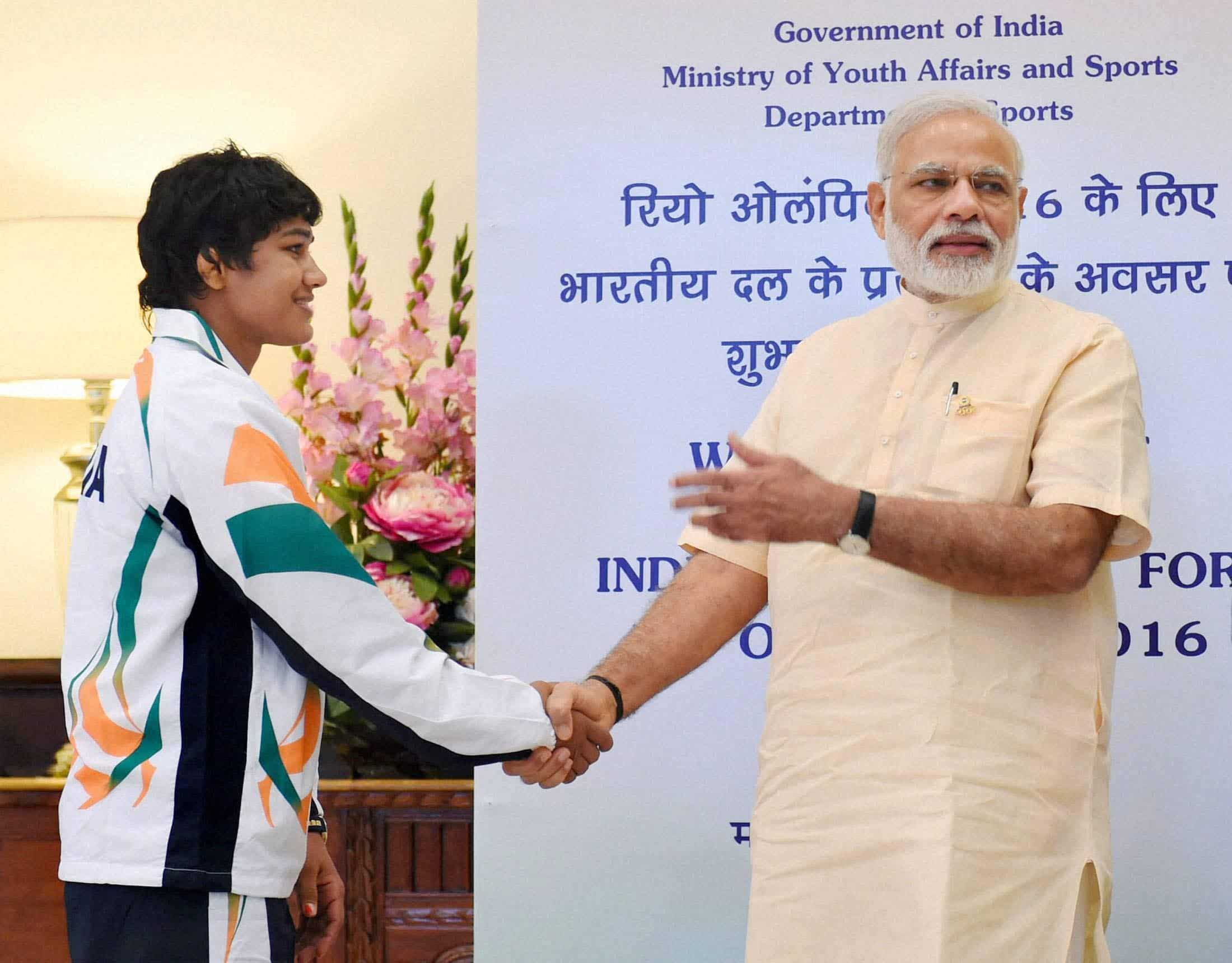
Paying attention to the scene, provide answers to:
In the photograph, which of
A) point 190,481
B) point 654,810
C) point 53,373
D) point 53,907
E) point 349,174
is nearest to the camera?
point 190,481

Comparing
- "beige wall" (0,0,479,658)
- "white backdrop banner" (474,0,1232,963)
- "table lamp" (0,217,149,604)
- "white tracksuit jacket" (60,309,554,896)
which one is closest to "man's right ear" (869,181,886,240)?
"white backdrop banner" (474,0,1232,963)

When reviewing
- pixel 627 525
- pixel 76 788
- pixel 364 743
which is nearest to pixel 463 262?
pixel 627 525

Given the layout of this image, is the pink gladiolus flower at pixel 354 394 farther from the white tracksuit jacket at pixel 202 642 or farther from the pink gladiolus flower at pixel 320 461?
the white tracksuit jacket at pixel 202 642

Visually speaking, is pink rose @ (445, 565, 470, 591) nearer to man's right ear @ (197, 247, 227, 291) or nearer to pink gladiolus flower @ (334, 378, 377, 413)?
pink gladiolus flower @ (334, 378, 377, 413)

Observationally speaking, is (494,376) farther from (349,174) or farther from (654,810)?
(349,174)

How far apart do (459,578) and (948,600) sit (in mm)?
1355

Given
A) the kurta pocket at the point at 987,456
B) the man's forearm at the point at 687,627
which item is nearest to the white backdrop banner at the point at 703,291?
the man's forearm at the point at 687,627

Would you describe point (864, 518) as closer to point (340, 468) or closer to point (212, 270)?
point (212, 270)

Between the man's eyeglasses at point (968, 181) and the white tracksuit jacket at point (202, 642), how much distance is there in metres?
1.05

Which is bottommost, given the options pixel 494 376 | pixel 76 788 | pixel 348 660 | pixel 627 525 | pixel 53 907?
pixel 53 907

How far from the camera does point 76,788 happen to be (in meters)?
1.79

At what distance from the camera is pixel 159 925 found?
5.73 feet

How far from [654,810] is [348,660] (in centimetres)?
107

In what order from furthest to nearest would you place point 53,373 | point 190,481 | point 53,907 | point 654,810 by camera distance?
point 53,373
point 53,907
point 654,810
point 190,481
